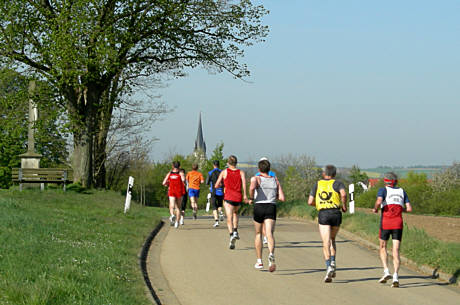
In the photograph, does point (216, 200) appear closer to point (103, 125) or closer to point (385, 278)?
point (385, 278)

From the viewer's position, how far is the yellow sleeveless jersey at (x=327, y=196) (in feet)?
34.2

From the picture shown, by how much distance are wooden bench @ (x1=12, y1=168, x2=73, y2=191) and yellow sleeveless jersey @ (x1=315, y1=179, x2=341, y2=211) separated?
1716cm

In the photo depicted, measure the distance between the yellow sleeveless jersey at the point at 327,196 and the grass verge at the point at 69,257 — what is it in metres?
3.10

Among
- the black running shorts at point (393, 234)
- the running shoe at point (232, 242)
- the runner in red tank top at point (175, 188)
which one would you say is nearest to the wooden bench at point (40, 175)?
the runner in red tank top at point (175, 188)

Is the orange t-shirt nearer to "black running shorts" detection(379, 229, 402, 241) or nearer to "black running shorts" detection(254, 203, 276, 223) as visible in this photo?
"black running shorts" detection(254, 203, 276, 223)

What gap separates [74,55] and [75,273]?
57.4 ft

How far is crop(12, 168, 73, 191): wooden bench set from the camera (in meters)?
25.2

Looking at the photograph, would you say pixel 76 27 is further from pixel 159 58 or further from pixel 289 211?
pixel 289 211

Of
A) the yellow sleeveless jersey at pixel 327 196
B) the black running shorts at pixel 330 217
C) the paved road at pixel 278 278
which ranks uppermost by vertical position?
the yellow sleeveless jersey at pixel 327 196

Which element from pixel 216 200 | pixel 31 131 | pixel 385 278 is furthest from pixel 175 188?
pixel 31 131

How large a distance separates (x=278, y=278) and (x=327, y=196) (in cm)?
152

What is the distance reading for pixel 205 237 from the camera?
1598cm

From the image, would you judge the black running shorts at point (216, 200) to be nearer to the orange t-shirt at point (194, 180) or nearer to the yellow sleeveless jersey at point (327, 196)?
the orange t-shirt at point (194, 180)

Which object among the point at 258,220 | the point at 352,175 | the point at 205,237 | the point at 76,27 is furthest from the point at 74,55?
the point at 352,175
